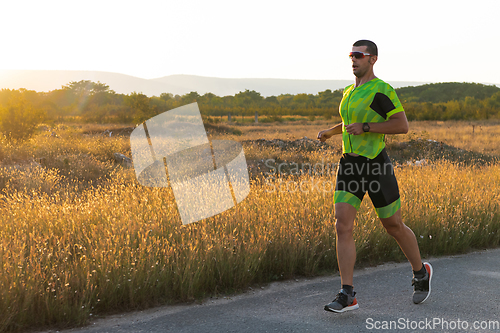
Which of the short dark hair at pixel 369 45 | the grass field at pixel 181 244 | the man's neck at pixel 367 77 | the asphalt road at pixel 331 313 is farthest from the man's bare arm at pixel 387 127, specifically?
the grass field at pixel 181 244

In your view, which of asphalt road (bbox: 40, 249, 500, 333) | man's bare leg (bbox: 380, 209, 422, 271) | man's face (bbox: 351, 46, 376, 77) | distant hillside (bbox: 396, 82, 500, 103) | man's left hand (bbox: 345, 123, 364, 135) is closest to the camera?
asphalt road (bbox: 40, 249, 500, 333)

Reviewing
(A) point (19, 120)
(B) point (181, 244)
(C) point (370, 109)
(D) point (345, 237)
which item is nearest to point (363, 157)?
(C) point (370, 109)

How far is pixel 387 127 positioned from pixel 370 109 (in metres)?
0.21

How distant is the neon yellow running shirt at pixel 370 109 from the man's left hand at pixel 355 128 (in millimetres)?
123

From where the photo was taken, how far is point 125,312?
3629 millimetres

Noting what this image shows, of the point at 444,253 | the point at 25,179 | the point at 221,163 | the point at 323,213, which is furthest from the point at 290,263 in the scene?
the point at 221,163

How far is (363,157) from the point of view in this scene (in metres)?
3.49

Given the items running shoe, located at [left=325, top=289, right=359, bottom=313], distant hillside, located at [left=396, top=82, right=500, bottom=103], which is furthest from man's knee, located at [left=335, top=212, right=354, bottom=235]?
distant hillside, located at [left=396, top=82, right=500, bottom=103]

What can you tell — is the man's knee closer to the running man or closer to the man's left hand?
the running man

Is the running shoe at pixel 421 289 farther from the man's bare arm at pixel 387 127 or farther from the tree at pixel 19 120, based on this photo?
the tree at pixel 19 120

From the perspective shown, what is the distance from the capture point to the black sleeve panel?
343cm

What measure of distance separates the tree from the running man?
16.5 metres

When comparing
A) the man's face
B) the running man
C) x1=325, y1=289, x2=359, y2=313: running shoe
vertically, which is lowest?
x1=325, y1=289, x2=359, y2=313: running shoe

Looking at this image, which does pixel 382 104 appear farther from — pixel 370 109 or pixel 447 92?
pixel 447 92
